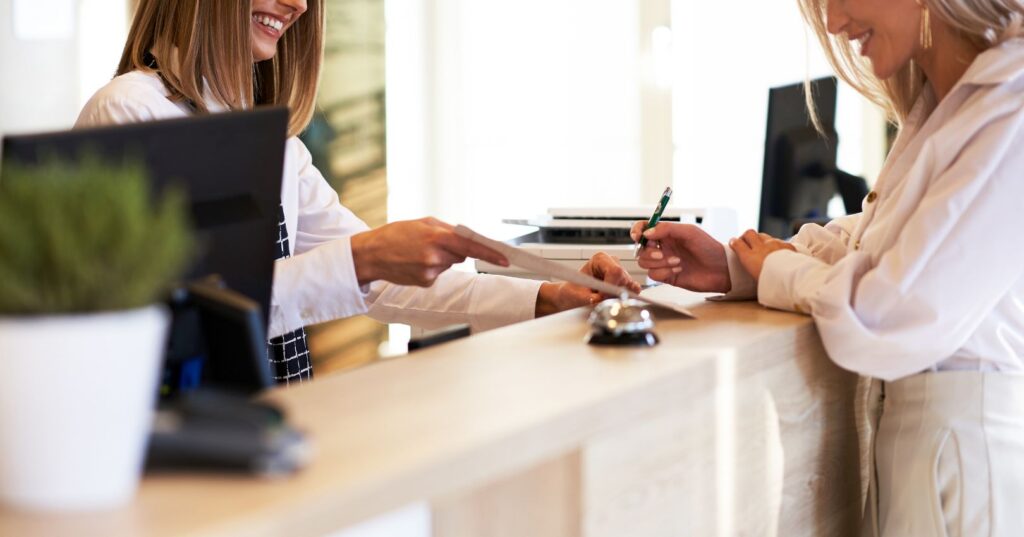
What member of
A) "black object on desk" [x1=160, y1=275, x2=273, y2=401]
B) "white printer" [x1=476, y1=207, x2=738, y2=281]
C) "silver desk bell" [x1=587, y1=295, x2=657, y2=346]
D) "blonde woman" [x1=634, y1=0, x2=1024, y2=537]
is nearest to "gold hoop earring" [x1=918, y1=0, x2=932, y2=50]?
"blonde woman" [x1=634, y1=0, x2=1024, y2=537]

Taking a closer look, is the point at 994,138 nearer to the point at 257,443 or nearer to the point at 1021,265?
the point at 1021,265

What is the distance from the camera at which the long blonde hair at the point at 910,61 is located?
4.91ft

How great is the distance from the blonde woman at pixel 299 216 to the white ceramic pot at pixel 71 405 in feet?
2.97

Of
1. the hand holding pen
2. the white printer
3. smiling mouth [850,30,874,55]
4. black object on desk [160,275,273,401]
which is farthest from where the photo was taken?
the white printer

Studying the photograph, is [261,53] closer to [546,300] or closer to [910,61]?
[546,300]

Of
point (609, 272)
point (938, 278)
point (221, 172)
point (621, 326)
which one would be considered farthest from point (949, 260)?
point (221, 172)

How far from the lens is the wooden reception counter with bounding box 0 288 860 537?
0.71 meters

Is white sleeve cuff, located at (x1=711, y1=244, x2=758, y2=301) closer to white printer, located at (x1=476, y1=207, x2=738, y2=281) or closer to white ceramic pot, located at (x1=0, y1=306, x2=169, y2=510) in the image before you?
white ceramic pot, located at (x1=0, y1=306, x2=169, y2=510)

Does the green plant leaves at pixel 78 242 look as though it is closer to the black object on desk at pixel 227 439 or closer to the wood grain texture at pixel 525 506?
the black object on desk at pixel 227 439

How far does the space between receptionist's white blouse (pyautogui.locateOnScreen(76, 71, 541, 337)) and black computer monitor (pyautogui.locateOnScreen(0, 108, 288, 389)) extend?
52 cm

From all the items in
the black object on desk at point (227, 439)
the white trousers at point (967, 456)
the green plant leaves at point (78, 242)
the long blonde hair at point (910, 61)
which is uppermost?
the long blonde hair at point (910, 61)

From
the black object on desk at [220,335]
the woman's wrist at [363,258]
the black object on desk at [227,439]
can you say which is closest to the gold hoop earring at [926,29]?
the woman's wrist at [363,258]

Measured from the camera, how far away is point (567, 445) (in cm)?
93

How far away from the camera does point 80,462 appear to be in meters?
0.67
